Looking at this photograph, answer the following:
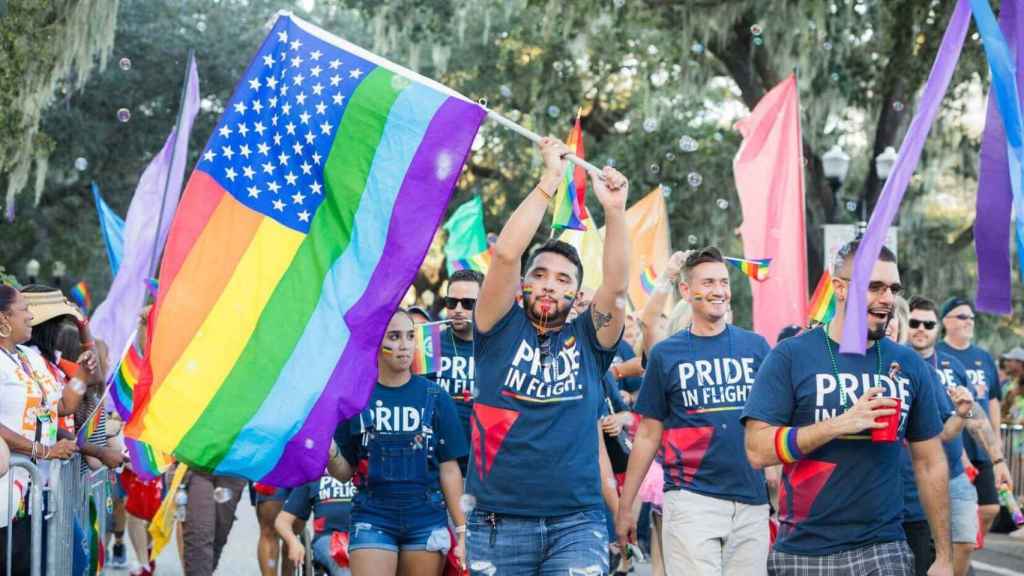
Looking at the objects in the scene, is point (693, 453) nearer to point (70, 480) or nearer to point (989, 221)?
point (989, 221)

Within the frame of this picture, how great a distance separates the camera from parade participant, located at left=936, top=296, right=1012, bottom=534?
10.6 metres

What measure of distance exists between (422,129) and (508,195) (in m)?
24.2

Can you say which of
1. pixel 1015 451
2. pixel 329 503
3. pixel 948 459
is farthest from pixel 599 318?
pixel 1015 451

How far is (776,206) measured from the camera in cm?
1275

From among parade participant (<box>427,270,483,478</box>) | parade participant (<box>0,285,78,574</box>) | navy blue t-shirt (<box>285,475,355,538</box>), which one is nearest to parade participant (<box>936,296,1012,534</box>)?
parade participant (<box>427,270,483,478</box>)

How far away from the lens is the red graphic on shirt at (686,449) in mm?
7500

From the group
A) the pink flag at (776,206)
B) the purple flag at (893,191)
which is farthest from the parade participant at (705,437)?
the pink flag at (776,206)

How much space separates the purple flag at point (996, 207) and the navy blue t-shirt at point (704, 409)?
1.74 metres

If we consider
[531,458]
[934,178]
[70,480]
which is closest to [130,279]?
[70,480]

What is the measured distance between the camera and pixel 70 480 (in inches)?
333

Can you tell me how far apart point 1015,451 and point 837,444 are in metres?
11.4

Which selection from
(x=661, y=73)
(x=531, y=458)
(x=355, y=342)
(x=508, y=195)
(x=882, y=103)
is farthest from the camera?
(x=508, y=195)

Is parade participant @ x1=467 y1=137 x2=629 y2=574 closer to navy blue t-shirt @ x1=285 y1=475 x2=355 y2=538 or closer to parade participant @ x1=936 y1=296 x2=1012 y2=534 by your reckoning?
navy blue t-shirt @ x1=285 y1=475 x2=355 y2=538

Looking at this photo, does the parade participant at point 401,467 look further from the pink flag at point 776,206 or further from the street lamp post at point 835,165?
the street lamp post at point 835,165
